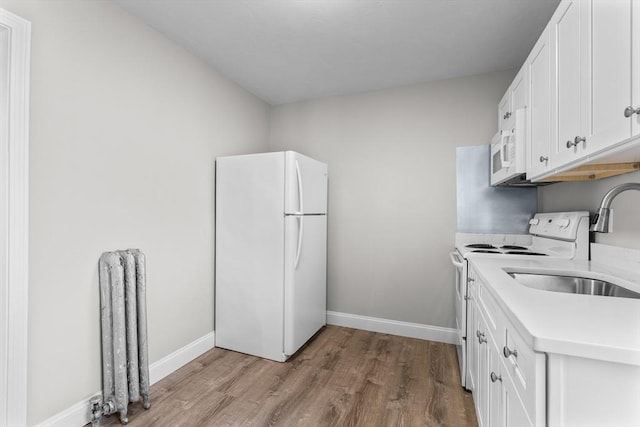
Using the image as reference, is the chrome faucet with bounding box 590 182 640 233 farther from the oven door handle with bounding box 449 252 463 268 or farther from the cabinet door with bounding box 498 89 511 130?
the cabinet door with bounding box 498 89 511 130

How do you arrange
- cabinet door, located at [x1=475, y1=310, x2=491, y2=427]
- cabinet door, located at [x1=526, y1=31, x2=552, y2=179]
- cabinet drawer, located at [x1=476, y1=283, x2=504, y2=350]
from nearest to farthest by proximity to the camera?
cabinet drawer, located at [x1=476, y1=283, x2=504, y2=350]
cabinet door, located at [x1=475, y1=310, x2=491, y2=427]
cabinet door, located at [x1=526, y1=31, x2=552, y2=179]

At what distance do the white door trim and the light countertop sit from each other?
2116mm

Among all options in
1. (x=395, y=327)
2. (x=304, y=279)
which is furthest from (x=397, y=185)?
(x=395, y=327)

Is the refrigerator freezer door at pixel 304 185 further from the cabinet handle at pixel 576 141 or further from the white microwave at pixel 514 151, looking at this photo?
the cabinet handle at pixel 576 141

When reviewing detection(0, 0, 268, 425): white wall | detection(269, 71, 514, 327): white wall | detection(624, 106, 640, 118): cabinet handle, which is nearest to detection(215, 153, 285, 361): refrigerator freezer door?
detection(0, 0, 268, 425): white wall

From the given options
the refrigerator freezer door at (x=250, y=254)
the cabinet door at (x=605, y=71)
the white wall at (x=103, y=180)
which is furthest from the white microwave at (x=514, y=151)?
the white wall at (x=103, y=180)

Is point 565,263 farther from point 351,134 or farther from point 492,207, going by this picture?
point 351,134

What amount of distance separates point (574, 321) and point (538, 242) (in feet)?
6.53

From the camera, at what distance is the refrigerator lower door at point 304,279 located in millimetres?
2611

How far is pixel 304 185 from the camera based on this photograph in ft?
9.17

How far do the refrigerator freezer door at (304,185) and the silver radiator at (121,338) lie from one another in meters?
1.22

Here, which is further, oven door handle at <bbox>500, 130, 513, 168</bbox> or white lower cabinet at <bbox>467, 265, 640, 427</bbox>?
oven door handle at <bbox>500, 130, 513, 168</bbox>

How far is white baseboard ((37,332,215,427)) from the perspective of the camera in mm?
1698

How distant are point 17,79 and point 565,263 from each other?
3.02 metres
